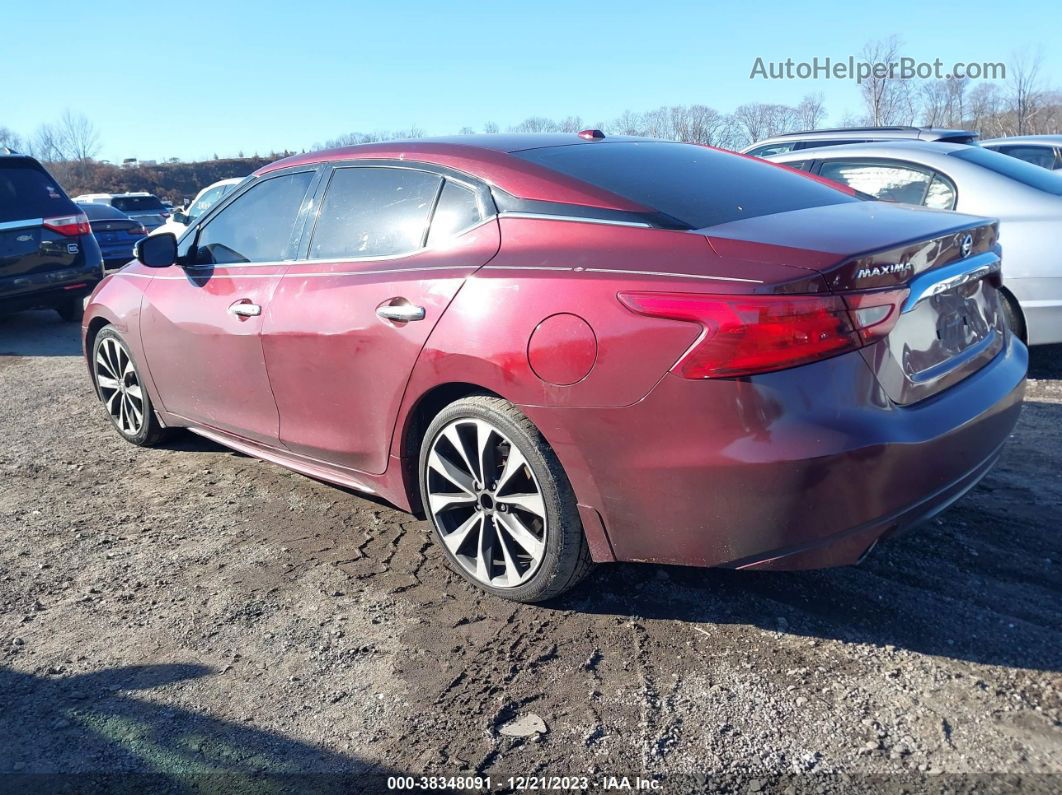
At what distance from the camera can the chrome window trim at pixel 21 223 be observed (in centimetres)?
888

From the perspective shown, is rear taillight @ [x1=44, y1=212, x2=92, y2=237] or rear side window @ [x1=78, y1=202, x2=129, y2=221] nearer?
rear taillight @ [x1=44, y1=212, x2=92, y2=237]

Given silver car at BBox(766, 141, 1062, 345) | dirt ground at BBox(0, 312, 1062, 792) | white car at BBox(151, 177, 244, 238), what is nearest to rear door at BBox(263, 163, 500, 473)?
dirt ground at BBox(0, 312, 1062, 792)

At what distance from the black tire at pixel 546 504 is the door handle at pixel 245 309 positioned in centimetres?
126

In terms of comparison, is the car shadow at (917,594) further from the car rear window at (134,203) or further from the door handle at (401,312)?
the car rear window at (134,203)

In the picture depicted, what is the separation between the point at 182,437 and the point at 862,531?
13.9 feet

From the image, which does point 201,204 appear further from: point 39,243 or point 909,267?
point 909,267

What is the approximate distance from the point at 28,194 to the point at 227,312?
21.2 ft

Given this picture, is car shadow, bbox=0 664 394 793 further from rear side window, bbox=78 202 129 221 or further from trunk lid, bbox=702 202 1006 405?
rear side window, bbox=78 202 129 221

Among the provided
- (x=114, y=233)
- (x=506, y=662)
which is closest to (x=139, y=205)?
(x=114, y=233)

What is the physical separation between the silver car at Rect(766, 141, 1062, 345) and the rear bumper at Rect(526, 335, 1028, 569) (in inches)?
123

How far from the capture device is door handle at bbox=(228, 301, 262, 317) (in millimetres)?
3947

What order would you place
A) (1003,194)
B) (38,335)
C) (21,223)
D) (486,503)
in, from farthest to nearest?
(38,335) → (21,223) → (1003,194) → (486,503)

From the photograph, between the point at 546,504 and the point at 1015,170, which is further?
the point at 1015,170

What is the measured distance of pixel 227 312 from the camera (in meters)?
4.12
